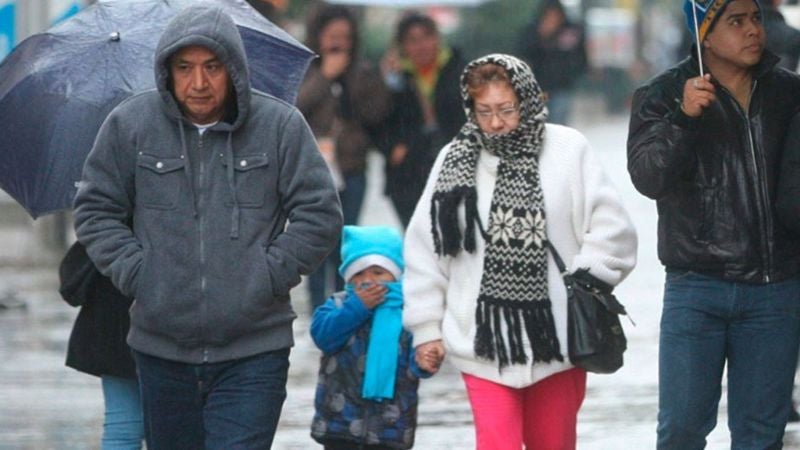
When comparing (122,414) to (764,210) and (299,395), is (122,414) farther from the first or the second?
(299,395)

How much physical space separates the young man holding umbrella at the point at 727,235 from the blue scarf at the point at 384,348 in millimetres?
1056

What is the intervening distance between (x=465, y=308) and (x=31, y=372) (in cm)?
495

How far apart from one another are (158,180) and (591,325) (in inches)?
59.7

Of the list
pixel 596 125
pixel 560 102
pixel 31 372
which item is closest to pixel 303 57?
pixel 31 372

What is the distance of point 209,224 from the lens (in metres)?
5.82

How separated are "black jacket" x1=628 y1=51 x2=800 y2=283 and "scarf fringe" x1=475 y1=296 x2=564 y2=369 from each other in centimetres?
47

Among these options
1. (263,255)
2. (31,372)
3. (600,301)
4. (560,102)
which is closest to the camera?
(263,255)

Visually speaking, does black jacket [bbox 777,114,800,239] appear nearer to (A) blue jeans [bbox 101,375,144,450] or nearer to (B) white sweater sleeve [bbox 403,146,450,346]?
(B) white sweater sleeve [bbox 403,146,450,346]

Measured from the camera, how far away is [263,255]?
5.83 metres

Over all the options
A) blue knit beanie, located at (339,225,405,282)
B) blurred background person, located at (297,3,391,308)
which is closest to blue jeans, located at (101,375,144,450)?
blue knit beanie, located at (339,225,405,282)

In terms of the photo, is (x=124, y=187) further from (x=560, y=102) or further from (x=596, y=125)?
(x=596, y=125)

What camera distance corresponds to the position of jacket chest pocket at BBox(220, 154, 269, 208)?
586 cm

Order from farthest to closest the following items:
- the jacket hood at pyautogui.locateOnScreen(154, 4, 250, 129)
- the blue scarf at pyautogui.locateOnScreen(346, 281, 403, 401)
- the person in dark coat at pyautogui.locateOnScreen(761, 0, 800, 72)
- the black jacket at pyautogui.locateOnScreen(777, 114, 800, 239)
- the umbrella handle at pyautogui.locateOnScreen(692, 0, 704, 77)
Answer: the person in dark coat at pyautogui.locateOnScreen(761, 0, 800, 72) < the blue scarf at pyautogui.locateOnScreen(346, 281, 403, 401) < the umbrella handle at pyautogui.locateOnScreen(692, 0, 704, 77) < the black jacket at pyautogui.locateOnScreen(777, 114, 800, 239) < the jacket hood at pyautogui.locateOnScreen(154, 4, 250, 129)

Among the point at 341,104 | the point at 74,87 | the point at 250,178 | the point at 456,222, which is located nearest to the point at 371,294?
the point at 456,222
